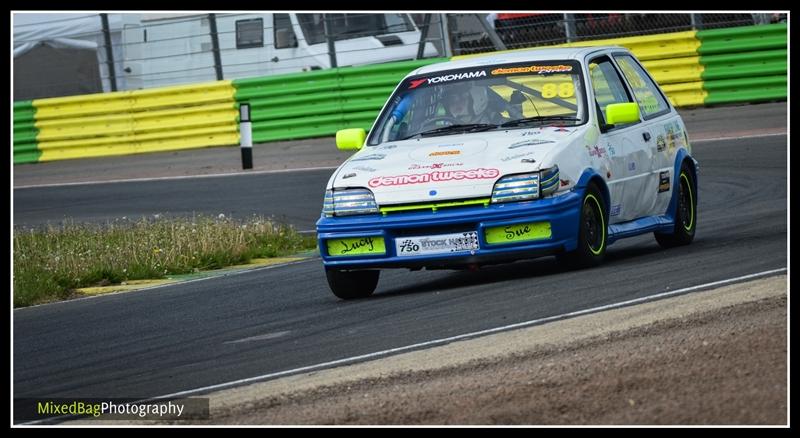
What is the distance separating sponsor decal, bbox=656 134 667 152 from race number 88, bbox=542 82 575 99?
92cm

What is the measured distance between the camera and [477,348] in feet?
23.1

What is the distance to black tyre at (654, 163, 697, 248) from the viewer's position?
35.2ft

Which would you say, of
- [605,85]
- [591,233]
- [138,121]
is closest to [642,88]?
[605,85]

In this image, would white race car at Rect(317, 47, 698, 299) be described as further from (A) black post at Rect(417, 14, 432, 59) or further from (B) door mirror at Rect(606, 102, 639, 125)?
(A) black post at Rect(417, 14, 432, 59)

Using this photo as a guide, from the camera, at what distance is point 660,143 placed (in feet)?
34.9

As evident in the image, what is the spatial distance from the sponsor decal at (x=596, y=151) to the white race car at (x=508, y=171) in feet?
0.04

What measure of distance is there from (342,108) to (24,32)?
8452 mm

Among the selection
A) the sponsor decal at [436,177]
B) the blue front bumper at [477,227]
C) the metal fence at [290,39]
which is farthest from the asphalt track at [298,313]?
the metal fence at [290,39]

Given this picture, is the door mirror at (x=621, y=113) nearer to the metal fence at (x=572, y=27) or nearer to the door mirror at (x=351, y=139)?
the door mirror at (x=351, y=139)

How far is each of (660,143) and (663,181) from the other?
11.1 inches

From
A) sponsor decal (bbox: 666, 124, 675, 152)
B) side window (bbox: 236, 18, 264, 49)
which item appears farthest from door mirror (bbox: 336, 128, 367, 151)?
side window (bbox: 236, 18, 264, 49)

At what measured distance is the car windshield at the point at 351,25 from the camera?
25.7m

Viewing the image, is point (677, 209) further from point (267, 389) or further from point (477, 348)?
point (267, 389)
